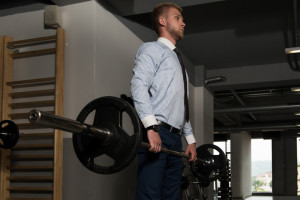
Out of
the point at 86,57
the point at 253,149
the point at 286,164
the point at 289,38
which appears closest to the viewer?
the point at 86,57

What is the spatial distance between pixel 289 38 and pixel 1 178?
396 cm

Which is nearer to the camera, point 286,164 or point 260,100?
point 260,100

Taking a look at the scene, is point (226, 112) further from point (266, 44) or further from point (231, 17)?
point (231, 17)

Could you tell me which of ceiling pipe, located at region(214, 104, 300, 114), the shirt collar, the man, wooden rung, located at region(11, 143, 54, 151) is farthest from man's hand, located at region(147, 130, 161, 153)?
ceiling pipe, located at region(214, 104, 300, 114)

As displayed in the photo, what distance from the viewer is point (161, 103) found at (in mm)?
2084

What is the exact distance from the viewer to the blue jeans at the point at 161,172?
1966mm

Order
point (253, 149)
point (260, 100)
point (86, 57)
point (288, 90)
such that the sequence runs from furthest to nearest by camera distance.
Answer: point (253, 149)
point (260, 100)
point (288, 90)
point (86, 57)

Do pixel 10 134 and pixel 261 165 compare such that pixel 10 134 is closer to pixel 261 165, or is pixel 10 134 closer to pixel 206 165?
pixel 206 165

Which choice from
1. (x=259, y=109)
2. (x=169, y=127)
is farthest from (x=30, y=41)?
(x=259, y=109)

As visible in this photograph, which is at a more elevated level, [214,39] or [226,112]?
[214,39]

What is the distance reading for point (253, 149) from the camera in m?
17.0

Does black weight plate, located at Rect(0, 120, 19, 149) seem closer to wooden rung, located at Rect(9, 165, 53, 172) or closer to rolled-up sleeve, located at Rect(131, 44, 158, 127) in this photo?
wooden rung, located at Rect(9, 165, 53, 172)

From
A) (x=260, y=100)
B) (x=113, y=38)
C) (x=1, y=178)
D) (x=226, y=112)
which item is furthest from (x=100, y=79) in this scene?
(x=260, y=100)

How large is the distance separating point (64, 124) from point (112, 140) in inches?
12.9
